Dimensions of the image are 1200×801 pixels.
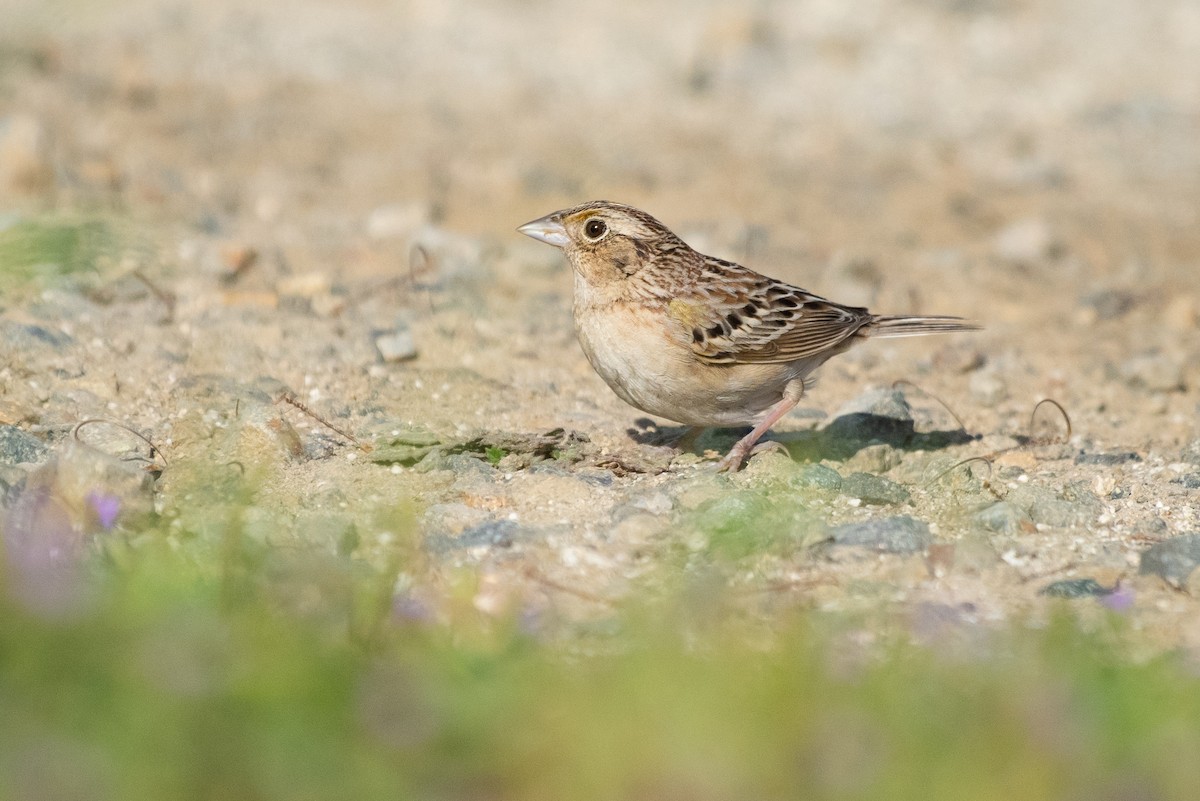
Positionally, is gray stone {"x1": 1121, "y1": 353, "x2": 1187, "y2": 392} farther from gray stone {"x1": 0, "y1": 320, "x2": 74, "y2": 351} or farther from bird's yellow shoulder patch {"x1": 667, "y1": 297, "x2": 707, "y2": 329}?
gray stone {"x1": 0, "y1": 320, "x2": 74, "y2": 351}

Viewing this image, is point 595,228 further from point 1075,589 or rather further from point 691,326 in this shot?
point 1075,589

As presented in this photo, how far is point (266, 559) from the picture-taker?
4.26 meters

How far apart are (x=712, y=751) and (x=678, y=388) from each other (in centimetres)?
282

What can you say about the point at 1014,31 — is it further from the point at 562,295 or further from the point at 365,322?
the point at 365,322

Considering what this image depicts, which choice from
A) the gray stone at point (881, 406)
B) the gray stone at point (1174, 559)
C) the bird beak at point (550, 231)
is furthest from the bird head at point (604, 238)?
the gray stone at point (1174, 559)

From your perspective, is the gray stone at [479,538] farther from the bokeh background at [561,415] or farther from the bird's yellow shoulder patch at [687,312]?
the bird's yellow shoulder patch at [687,312]

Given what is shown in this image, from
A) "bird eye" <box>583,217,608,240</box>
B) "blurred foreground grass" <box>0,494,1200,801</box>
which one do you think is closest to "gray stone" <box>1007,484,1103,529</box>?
"blurred foreground grass" <box>0,494,1200,801</box>

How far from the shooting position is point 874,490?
573 centimetres

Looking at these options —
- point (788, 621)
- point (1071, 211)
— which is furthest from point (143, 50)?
point (788, 621)

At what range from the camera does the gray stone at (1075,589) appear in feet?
15.9

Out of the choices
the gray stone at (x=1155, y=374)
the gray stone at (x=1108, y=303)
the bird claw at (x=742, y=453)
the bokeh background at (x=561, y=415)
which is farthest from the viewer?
the gray stone at (x=1108, y=303)

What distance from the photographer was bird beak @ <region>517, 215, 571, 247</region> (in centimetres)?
659

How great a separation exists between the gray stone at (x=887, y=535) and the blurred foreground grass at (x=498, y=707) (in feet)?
3.58

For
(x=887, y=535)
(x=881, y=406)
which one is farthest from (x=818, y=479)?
(x=881, y=406)
